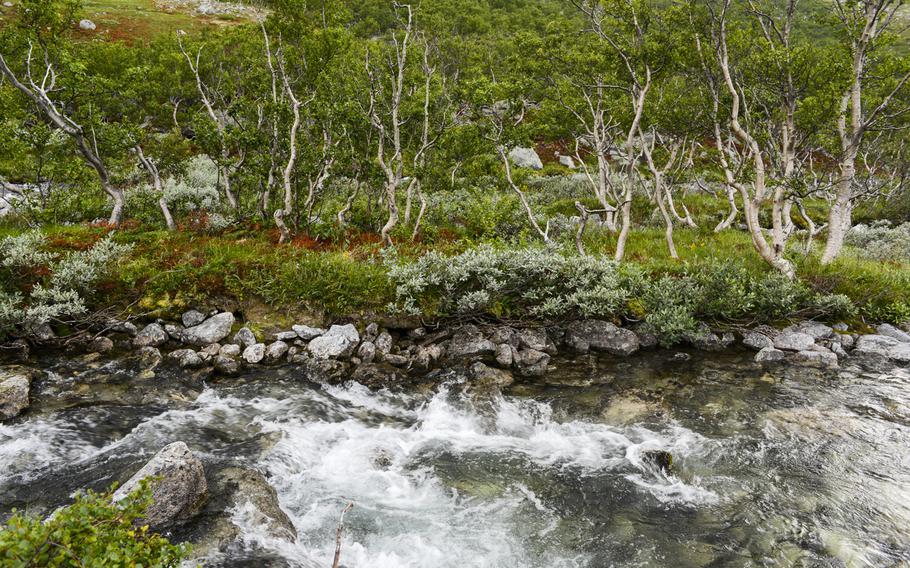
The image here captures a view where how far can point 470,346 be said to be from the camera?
1159 cm

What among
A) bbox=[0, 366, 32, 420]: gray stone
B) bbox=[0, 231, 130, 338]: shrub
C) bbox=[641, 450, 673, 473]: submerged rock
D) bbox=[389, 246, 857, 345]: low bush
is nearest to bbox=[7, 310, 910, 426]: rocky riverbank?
bbox=[389, 246, 857, 345]: low bush

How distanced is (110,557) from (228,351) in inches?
322

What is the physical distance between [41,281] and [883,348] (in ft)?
67.2

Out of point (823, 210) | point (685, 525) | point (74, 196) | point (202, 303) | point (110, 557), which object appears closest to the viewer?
point (110, 557)

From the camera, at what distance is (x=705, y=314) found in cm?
1291

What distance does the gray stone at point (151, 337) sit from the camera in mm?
10586

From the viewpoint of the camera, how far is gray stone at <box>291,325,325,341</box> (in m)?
11.3

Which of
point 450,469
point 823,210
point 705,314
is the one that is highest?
A: point 823,210

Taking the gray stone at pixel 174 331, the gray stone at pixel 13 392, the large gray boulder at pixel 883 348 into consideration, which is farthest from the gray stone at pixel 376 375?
the large gray boulder at pixel 883 348

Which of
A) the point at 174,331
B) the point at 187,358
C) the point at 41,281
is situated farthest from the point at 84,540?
the point at 41,281

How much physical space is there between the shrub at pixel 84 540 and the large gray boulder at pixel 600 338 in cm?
1006

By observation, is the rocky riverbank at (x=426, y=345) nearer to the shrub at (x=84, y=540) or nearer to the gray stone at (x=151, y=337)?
the gray stone at (x=151, y=337)

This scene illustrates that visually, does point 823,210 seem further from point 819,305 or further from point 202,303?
point 202,303

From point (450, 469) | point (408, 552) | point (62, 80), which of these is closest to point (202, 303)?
point (450, 469)
